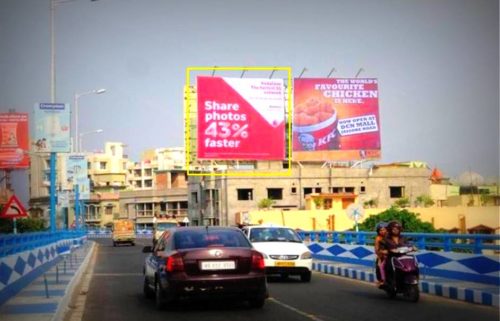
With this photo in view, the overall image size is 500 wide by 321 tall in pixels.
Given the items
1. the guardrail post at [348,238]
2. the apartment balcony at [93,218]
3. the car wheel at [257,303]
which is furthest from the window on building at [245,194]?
the apartment balcony at [93,218]

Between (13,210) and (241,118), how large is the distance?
87.2 feet

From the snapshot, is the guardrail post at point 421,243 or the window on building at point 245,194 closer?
the guardrail post at point 421,243

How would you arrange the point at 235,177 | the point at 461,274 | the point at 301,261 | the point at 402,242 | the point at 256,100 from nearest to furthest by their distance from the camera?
the point at 402,242
the point at 461,274
the point at 301,261
the point at 256,100
the point at 235,177

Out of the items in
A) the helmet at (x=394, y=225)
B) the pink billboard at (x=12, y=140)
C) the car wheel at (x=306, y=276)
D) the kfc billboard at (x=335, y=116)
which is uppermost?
the kfc billboard at (x=335, y=116)

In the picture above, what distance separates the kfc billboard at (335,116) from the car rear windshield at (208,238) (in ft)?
136

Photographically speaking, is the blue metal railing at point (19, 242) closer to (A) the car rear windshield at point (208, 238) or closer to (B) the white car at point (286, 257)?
(A) the car rear windshield at point (208, 238)

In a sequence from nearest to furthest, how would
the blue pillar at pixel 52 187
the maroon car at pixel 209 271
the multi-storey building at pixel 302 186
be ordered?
the maroon car at pixel 209 271 < the blue pillar at pixel 52 187 < the multi-storey building at pixel 302 186

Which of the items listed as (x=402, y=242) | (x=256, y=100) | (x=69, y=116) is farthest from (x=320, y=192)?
(x=402, y=242)

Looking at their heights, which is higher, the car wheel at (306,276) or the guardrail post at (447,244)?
the guardrail post at (447,244)

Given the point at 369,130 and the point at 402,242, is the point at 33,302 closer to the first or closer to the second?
the point at 402,242

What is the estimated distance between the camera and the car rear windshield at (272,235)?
66.5 ft

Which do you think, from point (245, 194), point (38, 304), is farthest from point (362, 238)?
point (245, 194)

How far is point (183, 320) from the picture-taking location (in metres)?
11.2

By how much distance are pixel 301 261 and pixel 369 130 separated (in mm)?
38206
